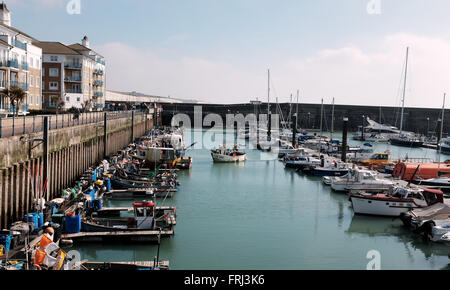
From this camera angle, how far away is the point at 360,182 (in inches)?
1526

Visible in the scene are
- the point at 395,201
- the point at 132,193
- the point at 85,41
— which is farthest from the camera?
the point at 85,41

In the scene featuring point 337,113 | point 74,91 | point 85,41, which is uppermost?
point 85,41

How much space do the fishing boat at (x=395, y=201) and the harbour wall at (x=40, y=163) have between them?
67.3 feet

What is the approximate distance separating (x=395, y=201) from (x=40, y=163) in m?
23.0

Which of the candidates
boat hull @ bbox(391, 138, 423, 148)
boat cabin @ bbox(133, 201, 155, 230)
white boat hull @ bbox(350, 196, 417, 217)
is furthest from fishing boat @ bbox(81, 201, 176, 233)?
boat hull @ bbox(391, 138, 423, 148)

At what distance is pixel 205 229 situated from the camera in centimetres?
2714

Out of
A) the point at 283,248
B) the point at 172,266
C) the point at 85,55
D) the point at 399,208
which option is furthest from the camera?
the point at 85,55

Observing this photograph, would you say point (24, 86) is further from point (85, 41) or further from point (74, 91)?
point (85, 41)

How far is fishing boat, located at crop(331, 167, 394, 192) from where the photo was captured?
124ft

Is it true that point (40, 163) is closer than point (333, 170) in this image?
Yes

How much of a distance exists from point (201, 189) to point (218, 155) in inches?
755

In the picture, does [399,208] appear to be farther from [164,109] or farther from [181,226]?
[164,109]

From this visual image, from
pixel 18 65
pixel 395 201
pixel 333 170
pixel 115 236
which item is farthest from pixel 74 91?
pixel 395 201
